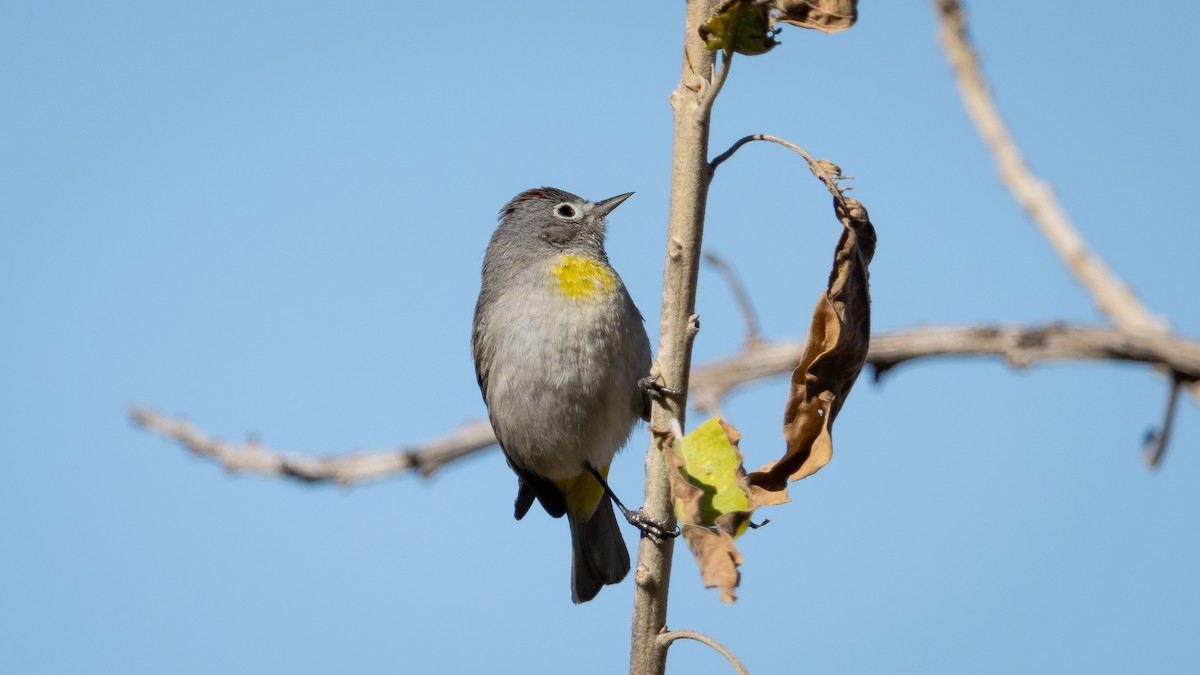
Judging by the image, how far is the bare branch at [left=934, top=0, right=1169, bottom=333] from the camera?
16.7 ft

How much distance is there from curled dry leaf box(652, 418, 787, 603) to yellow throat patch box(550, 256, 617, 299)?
10.8ft

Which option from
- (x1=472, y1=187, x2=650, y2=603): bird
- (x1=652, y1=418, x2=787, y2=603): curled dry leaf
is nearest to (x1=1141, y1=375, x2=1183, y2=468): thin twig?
(x1=472, y1=187, x2=650, y2=603): bird

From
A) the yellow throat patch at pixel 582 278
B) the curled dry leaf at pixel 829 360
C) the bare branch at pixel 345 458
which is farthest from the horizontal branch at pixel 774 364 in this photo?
the curled dry leaf at pixel 829 360

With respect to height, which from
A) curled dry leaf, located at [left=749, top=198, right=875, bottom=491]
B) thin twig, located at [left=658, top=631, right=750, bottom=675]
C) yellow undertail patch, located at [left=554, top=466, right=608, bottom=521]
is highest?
yellow undertail patch, located at [left=554, top=466, right=608, bottom=521]

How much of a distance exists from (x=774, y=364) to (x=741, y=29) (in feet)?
17.5

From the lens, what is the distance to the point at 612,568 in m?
6.88

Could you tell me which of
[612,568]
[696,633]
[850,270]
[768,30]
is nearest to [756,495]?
[696,633]

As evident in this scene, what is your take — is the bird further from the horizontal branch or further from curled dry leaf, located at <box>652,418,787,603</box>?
curled dry leaf, located at <box>652,418,787,603</box>

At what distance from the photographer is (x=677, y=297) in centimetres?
285

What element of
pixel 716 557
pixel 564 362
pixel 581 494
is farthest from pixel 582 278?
pixel 716 557

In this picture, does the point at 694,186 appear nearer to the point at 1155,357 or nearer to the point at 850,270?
the point at 850,270

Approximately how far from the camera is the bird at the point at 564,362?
5.90m

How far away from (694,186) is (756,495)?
758 millimetres

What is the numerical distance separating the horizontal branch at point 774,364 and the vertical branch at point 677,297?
3426 millimetres
